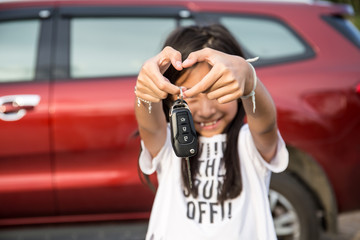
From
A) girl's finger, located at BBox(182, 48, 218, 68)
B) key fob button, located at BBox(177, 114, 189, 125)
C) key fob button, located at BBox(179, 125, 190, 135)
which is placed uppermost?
girl's finger, located at BBox(182, 48, 218, 68)

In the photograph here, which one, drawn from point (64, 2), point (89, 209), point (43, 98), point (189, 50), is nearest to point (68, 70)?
point (43, 98)

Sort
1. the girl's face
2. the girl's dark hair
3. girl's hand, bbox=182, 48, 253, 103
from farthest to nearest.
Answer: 1. the girl's dark hair
2. the girl's face
3. girl's hand, bbox=182, 48, 253, 103

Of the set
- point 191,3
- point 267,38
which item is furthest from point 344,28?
point 191,3

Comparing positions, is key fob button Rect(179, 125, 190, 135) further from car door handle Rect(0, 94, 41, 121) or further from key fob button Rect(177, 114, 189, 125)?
car door handle Rect(0, 94, 41, 121)

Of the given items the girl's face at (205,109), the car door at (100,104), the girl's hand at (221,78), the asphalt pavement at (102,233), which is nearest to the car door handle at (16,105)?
the car door at (100,104)

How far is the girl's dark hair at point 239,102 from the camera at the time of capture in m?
1.96

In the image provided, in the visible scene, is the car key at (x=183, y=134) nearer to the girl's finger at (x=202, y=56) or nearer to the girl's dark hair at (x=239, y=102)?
the girl's finger at (x=202, y=56)

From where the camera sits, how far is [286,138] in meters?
3.32

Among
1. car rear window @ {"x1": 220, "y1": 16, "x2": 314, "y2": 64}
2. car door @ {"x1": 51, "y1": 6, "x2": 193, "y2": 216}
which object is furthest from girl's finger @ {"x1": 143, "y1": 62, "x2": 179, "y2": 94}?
car rear window @ {"x1": 220, "y1": 16, "x2": 314, "y2": 64}

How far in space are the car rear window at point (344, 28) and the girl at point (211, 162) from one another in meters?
1.69

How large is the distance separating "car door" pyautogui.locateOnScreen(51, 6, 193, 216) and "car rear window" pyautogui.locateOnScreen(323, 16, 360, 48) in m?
1.01

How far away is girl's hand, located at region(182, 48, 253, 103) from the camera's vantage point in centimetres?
133

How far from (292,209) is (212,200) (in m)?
1.56

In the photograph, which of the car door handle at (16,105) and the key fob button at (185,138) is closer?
the key fob button at (185,138)
